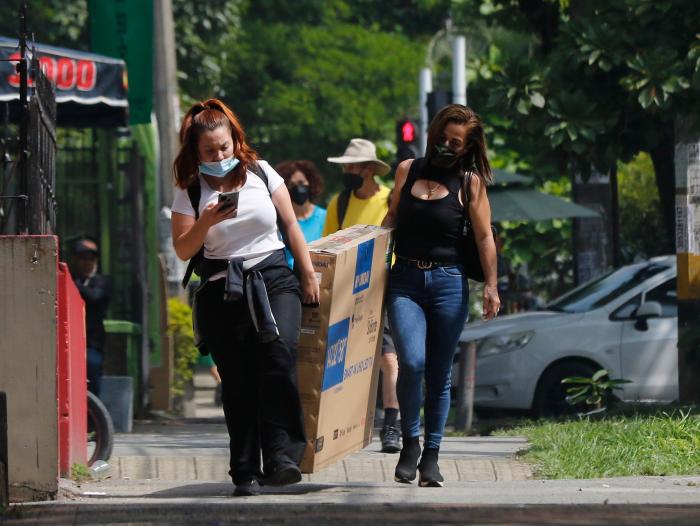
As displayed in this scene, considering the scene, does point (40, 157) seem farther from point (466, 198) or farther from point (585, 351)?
point (585, 351)

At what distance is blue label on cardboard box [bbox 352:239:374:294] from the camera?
6707 mm

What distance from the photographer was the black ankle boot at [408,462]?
6875 mm

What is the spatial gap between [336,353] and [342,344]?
7 centimetres

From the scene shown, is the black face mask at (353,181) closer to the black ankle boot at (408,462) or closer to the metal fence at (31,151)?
the metal fence at (31,151)

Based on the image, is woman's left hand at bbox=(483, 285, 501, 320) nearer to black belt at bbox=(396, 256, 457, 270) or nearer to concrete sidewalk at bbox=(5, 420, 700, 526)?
black belt at bbox=(396, 256, 457, 270)

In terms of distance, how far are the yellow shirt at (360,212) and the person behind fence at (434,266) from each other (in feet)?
6.94

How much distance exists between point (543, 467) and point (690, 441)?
0.80 metres

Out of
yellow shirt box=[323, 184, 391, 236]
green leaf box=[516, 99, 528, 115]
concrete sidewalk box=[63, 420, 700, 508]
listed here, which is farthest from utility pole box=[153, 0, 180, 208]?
yellow shirt box=[323, 184, 391, 236]

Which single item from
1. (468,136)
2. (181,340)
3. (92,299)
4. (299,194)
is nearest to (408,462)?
(468,136)

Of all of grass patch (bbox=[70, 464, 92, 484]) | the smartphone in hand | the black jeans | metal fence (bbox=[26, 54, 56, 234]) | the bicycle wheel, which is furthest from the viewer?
the bicycle wheel

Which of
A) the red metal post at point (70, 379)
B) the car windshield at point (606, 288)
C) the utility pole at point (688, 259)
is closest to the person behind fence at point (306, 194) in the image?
the red metal post at point (70, 379)

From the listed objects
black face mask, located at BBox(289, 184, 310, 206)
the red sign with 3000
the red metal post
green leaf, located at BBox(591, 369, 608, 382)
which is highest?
the red sign with 3000

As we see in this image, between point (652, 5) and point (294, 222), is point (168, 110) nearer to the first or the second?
point (652, 5)

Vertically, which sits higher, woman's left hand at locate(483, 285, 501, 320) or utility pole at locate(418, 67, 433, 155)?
utility pole at locate(418, 67, 433, 155)
